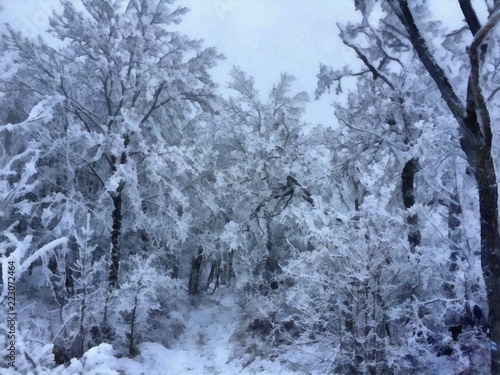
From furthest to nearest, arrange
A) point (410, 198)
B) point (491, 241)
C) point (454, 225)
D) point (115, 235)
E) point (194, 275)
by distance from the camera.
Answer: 1. point (194, 275)
2. point (115, 235)
3. point (410, 198)
4. point (454, 225)
5. point (491, 241)

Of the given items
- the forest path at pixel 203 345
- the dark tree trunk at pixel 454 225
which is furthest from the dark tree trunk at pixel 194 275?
the dark tree trunk at pixel 454 225

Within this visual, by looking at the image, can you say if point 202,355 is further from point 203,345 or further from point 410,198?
point 410,198

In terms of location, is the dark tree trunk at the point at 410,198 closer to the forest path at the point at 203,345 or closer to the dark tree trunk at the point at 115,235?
the forest path at the point at 203,345

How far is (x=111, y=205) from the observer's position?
13.2 metres

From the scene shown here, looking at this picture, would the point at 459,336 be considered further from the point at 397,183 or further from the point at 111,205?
the point at 111,205

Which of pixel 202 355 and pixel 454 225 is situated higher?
pixel 454 225

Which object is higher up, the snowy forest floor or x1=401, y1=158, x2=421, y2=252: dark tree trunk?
x1=401, y1=158, x2=421, y2=252: dark tree trunk

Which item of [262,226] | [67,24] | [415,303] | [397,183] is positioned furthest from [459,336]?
[67,24]

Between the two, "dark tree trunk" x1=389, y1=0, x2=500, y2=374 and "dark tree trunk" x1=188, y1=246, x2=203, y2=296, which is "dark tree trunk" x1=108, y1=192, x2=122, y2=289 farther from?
"dark tree trunk" x1=389, y1=0, x2=500, y2=374

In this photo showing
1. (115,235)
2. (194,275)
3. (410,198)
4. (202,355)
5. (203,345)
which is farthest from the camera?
(194,275)

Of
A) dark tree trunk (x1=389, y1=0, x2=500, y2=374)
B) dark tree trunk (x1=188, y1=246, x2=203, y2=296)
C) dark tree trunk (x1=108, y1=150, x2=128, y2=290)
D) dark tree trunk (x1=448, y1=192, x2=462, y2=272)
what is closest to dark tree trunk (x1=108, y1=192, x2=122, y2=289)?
dark tree trunk (x1=108, y1=150, x2=128, y2=290)

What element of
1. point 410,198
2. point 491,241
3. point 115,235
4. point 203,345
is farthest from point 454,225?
point 115,235

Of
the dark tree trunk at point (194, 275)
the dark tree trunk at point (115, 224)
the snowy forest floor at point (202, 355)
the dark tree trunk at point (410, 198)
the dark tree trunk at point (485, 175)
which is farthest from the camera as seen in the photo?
the dark tree trunk at point (194, 275)

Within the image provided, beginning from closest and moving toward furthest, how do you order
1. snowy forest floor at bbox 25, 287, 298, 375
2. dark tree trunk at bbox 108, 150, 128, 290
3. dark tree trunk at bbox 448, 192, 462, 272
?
1. dark tree trunk at bbox 448, 192, 462, 272
2. snowy forest floor at bbox 25, 287, 298, 375
3. dark tree trunk at bbox 108, 150, 128, 290
